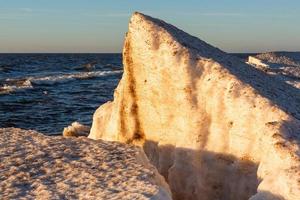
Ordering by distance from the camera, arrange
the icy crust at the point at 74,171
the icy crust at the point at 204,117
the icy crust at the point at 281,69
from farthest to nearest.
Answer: the icy crust at the point at 281,69 < the icy crust at the point at 204,117 < the icy crust at the point at 74,171

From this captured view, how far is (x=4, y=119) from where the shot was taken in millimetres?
21969

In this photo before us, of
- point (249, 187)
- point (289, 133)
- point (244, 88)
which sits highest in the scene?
point (244, 88)

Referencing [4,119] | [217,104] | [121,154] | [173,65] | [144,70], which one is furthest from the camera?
[4,119]

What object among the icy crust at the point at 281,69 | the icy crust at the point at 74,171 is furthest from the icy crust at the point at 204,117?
the icy crust at the point at 281,69

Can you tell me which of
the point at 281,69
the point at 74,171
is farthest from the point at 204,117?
the point at 281,69

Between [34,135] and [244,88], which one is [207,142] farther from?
[34,135]

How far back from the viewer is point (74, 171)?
5.27 metres

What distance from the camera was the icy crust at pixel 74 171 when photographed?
4.65 metres

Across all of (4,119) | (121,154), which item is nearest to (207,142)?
(121,154)

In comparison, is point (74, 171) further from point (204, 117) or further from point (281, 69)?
point (281, 69)

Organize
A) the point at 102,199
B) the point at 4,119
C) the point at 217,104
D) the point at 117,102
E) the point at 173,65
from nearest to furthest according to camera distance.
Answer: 1. the point at 102,199
2. the point at 217,104
3. the point at 173,65
4. the point at 117,102
5. the point at 4,119

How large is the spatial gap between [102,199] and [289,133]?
2149 millimetres

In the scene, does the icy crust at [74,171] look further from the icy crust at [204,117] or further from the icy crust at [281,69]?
the icy crust at [281,69]

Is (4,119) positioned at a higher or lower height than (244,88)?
lower
